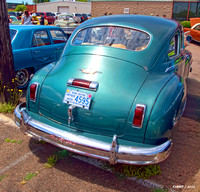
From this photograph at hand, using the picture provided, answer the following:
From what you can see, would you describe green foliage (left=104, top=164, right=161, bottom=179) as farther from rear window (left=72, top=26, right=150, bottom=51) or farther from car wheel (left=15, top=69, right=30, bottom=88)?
car wheel (left=15, top=69, right=30, bottom=88)

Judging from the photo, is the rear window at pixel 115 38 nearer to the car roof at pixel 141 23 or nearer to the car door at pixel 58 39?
the car roof at pixel 141 23

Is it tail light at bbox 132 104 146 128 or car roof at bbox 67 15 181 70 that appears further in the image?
car roof at bbox 67 15 181 70

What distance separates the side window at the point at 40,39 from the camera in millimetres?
5762

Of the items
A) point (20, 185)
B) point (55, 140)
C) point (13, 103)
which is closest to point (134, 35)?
point (55, 140)

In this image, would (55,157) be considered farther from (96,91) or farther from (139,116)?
(139,116)

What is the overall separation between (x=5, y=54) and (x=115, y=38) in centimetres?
215

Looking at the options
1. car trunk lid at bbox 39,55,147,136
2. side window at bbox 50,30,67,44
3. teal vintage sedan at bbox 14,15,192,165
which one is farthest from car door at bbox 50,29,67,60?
car trunk lid at bbox 39,55,147,136

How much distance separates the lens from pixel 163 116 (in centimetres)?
245

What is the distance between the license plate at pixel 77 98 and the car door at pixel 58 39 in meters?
3.99

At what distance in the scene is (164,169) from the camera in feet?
9.66

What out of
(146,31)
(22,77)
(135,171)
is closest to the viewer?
(135,171)

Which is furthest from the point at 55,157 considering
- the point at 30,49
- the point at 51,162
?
the point at 30,49

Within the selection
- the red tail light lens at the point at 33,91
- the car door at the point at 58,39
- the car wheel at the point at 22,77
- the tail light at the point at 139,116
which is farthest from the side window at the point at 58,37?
the tail light at the point at 139,116

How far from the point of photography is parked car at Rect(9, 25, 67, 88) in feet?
17.4
